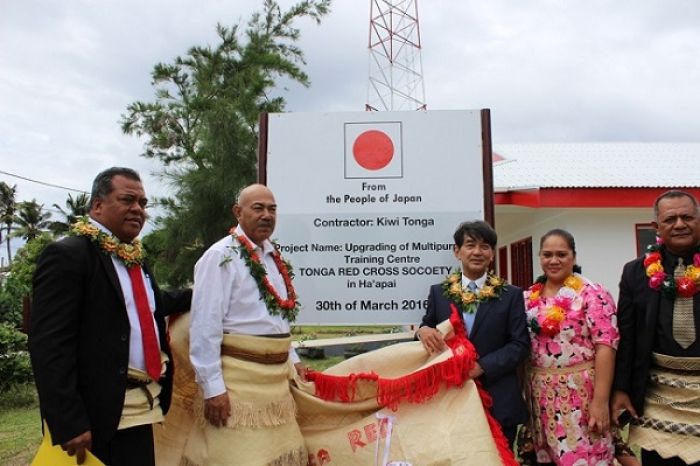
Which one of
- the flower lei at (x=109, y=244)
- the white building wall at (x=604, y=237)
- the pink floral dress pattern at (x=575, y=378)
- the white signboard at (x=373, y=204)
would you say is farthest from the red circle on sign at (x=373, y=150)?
the white building wall at (x=604, y=237)

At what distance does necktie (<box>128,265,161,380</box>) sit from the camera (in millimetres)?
2502

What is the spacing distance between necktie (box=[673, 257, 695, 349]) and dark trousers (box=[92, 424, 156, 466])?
230 cm

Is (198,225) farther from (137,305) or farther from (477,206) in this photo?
(137,305)

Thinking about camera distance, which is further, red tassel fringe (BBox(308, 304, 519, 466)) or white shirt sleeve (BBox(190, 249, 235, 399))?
red tassel fringe (BBox(308, 304, 519, 466))

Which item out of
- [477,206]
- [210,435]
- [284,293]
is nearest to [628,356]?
[477,206]

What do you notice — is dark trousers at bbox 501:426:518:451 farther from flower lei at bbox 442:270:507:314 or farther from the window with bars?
the window with bars

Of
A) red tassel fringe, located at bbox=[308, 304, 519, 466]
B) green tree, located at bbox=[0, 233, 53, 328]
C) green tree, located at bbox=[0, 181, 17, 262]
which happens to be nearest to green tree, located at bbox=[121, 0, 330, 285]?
green tree, located at bbox=[0, 233, 53, 328]

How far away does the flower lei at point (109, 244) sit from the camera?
8.06ft

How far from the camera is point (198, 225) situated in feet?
38.9

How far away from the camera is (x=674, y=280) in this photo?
2.83m

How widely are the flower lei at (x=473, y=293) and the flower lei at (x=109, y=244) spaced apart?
157cm

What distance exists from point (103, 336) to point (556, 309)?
6.73 feet

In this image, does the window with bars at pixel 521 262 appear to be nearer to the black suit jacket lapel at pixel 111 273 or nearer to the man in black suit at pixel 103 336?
the man in black suit at pixel 103 336

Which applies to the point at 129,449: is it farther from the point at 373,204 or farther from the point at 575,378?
the point at 373,204
